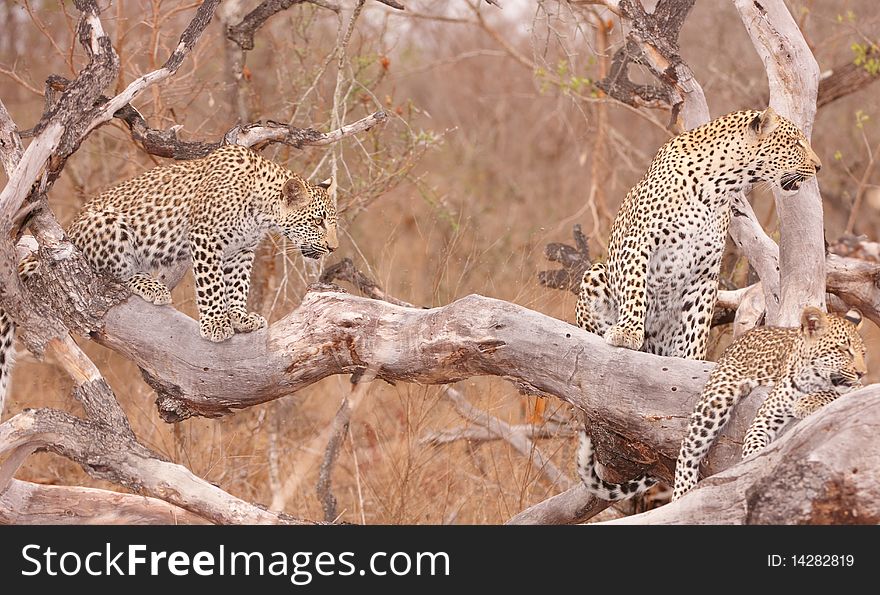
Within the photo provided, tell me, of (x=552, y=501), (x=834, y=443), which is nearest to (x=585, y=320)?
(x=552, y=501)

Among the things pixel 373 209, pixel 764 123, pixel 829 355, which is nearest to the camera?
pixel 829 355

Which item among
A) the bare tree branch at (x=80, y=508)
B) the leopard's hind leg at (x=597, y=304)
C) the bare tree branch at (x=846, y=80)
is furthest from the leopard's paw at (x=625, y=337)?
the bare tree branch at (x=846, y=80)

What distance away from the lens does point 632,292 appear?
5941mm

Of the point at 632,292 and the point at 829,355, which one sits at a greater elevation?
the point at 632,292

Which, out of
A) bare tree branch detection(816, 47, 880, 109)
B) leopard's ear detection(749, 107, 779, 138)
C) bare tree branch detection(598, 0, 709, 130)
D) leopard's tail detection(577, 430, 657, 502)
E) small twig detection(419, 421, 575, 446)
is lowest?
leopard's tail detection(577, 430, 657, 502)

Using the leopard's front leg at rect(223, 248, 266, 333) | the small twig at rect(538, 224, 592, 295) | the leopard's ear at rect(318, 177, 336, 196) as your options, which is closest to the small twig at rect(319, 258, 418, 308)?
the leopard's ear at rect(318, 177, 336, 196)

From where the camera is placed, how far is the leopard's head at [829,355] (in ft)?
16.3

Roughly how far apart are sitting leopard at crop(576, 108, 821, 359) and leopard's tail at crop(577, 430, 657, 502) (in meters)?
0.65

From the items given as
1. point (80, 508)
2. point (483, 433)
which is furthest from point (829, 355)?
point (80, 508)

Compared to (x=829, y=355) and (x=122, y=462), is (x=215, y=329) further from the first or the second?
(x=829, y=355)

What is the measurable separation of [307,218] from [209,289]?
668mm

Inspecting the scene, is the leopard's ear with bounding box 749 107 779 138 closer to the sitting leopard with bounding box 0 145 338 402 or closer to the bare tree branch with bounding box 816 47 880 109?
the sitting leopard with bounding box 0 145 338 402

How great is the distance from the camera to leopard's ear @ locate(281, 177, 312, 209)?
20.5ft
